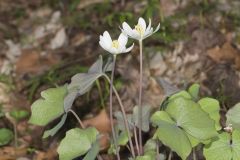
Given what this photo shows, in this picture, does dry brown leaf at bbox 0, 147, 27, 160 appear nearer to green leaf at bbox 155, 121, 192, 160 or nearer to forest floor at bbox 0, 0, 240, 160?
forest floor at bbox 0, 0, 240, 160

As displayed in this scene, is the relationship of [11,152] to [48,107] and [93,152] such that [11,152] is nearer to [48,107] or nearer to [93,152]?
[48,107]

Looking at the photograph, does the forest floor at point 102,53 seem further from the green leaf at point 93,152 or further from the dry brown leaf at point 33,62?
the green leaf at point 93,152

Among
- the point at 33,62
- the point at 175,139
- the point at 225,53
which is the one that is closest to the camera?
the point at 175,139

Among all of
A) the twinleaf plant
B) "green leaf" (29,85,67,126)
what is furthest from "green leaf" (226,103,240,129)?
"green leaf" (29,85,67,126)

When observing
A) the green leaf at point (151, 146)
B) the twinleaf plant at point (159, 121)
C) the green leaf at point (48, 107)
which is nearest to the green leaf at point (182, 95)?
the twinleaf plant at point (159, 121)

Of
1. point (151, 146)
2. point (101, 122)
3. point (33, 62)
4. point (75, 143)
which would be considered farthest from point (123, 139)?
point (33, 62)

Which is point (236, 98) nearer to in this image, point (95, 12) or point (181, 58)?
point (181, 58)
